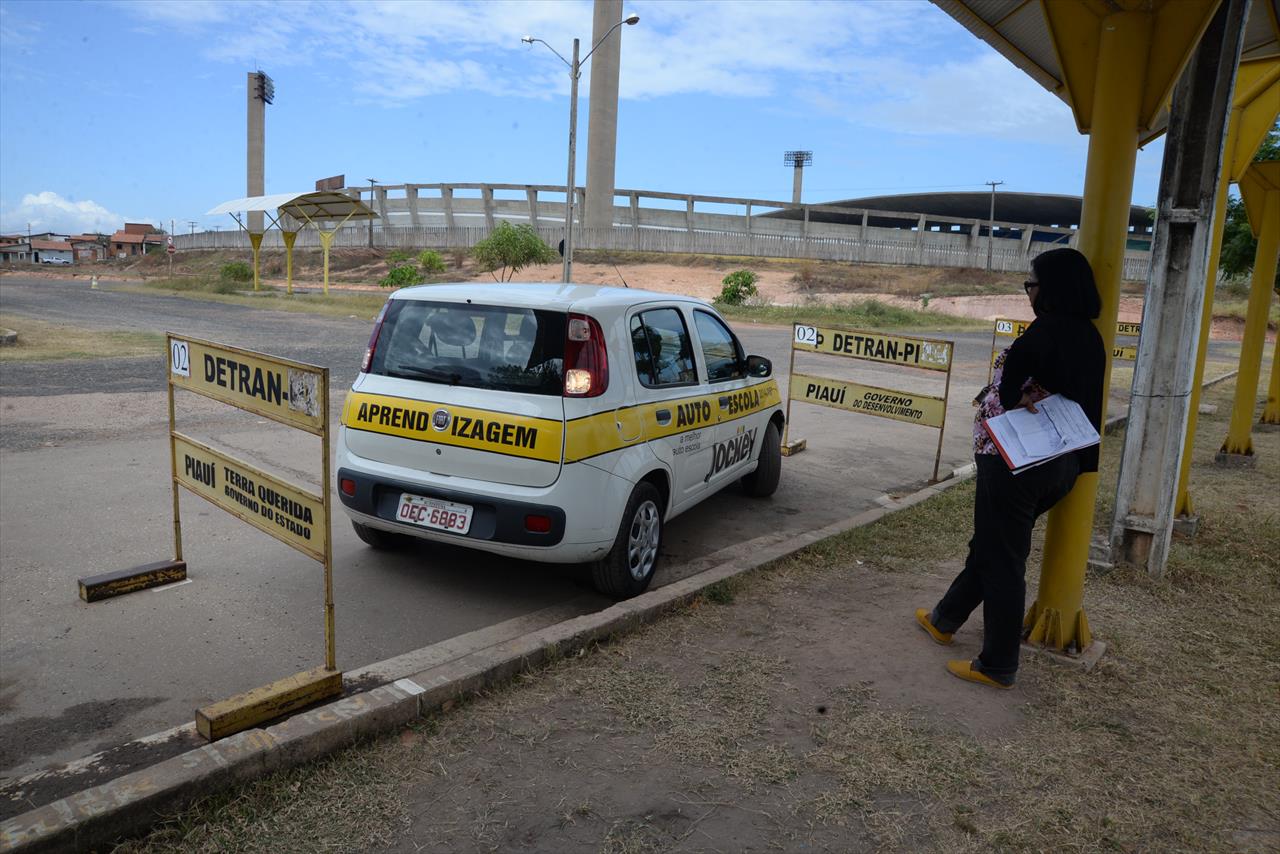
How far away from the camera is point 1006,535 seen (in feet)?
13.1

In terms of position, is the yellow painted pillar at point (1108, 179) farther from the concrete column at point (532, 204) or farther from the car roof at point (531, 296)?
the concrete column at point (532, 204)

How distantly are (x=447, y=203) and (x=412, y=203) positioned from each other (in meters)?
4.67

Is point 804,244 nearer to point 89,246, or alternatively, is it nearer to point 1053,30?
point 1053,30

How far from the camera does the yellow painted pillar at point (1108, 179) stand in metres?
4.26

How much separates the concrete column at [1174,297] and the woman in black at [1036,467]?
1891mm

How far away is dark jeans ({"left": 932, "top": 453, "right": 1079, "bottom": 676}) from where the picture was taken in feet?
13.0

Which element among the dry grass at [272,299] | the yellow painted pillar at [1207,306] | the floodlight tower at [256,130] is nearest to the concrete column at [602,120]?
the dry grass at [272,299]

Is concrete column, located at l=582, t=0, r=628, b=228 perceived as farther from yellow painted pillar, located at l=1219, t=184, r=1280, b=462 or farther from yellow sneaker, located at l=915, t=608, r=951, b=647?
yellow sneaker, located at l=915, t=608, r=951, b=647

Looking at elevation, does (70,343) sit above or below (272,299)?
below

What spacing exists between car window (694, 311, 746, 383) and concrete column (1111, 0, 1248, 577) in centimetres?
267

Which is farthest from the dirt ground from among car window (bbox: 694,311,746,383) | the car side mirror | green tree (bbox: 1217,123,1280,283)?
car window (bbox: 694,311,746,383)

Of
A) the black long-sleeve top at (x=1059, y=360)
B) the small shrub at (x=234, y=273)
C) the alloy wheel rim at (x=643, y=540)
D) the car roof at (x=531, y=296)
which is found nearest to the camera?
the black long-sleeve top at (x=1059, y=360)

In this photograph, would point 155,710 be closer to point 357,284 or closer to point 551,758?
point 551,758

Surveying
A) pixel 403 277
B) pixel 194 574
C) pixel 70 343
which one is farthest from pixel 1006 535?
pixel 403 277
